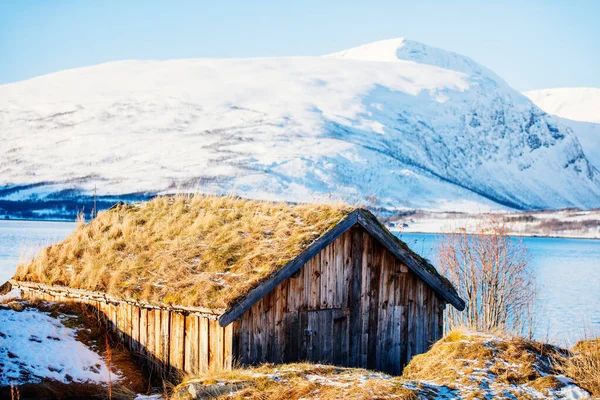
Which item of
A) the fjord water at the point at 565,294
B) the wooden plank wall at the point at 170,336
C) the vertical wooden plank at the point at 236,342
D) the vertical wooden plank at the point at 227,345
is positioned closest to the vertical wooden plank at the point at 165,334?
the wooden plank wall at the point at 170,336

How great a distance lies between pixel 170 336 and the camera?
12938 mm

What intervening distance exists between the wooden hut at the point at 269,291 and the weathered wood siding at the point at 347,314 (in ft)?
0.06

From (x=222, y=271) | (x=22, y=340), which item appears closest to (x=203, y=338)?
(x=222, y=271)

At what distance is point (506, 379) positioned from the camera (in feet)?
30.1

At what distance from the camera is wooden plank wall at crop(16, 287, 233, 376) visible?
12.2 m

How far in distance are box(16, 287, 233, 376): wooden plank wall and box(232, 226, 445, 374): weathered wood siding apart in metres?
0.35

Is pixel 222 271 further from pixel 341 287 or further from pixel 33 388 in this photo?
pixel 33 388

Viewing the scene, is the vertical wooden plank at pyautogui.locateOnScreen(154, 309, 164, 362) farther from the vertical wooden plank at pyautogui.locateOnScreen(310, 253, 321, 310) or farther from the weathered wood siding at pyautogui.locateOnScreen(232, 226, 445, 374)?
the vertical wooden plank at pyautogui.locateOnScreen(310, 253, 321, 310)

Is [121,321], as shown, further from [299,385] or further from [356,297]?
[299,385]

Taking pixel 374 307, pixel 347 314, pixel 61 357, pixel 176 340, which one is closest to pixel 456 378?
pixel 347 314

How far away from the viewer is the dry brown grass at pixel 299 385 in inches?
328

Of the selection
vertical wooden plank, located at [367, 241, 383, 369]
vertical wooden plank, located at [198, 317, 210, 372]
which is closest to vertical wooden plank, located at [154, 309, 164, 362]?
vertical wooden plank, located at [198, 317, 210, 372]

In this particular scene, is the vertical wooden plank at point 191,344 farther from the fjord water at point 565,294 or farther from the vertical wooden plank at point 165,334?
the fjord water at point 565,294

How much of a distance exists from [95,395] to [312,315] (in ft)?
12.5
